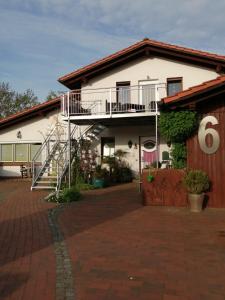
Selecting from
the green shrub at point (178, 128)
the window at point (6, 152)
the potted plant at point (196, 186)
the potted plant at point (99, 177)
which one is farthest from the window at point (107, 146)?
the potted plant at point (196, 186)

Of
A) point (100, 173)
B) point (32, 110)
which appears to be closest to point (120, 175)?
point (100, 173)

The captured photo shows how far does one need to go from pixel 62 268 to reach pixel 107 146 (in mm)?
13698

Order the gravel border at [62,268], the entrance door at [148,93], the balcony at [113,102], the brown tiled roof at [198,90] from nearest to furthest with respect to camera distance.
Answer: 1. the gravel border at [62,268]
2. the brown tiled roof at [198,90]
3. the balcony at [113,102]
4. the entrance door at [148,93]

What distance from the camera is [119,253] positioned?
6.35 metres

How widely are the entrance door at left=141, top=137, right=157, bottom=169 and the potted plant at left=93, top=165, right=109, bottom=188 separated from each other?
224 centimetres

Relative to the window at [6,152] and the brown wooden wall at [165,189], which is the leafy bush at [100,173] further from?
the window at [6,152]

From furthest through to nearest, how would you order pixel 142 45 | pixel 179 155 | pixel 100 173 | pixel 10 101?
pixel 10 101
pixel 142 45
pixel 100 173
pixel 179 155

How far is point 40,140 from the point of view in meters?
21.5

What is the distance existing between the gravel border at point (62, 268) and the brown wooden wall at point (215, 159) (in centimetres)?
468

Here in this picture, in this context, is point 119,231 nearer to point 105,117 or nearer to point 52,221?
point 52,221

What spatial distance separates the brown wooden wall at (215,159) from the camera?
35.6ft

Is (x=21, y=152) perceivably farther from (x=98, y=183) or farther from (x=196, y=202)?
(x=196, y=202)

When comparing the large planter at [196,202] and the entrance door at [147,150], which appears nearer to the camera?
the large planter at [196,202]

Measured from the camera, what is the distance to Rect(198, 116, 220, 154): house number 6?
35.7 ft
